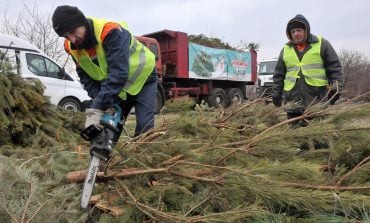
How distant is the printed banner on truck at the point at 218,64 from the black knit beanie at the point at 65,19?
11.5 m

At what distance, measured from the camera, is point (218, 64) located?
15156mm

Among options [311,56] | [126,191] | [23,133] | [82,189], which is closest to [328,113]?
[311,56]

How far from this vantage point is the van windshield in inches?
773

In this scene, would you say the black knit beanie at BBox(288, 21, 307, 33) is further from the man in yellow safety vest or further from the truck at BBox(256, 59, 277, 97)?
the truck at BBox(256, 59, 277, 97)

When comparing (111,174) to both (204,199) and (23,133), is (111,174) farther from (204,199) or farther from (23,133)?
(23,133)

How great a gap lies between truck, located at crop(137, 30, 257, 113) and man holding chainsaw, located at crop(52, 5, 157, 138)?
9.20 metres

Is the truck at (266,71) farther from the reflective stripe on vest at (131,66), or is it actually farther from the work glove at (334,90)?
the reflective stripe on vest at (131,66)

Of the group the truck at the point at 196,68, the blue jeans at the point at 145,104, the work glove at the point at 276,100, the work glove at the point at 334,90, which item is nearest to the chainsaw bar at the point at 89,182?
the blue jeans at the point at 145,104

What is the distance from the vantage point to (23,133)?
4805mm

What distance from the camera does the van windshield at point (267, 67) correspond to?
1964 centimetres

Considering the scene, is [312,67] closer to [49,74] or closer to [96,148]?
[96,148]

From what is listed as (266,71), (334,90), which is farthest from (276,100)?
(266,71)

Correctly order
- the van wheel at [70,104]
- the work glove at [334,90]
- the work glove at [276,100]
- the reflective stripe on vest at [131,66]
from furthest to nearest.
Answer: the van wheel at [70,104] → the work glove at [276,100] → the work glove at [334,90] → the reflective stripe on vest at [131,66]

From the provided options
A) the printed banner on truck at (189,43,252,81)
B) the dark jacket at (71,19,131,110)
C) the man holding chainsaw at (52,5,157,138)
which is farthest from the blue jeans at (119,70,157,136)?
the printed banner on truck at (189,43,252,81)
